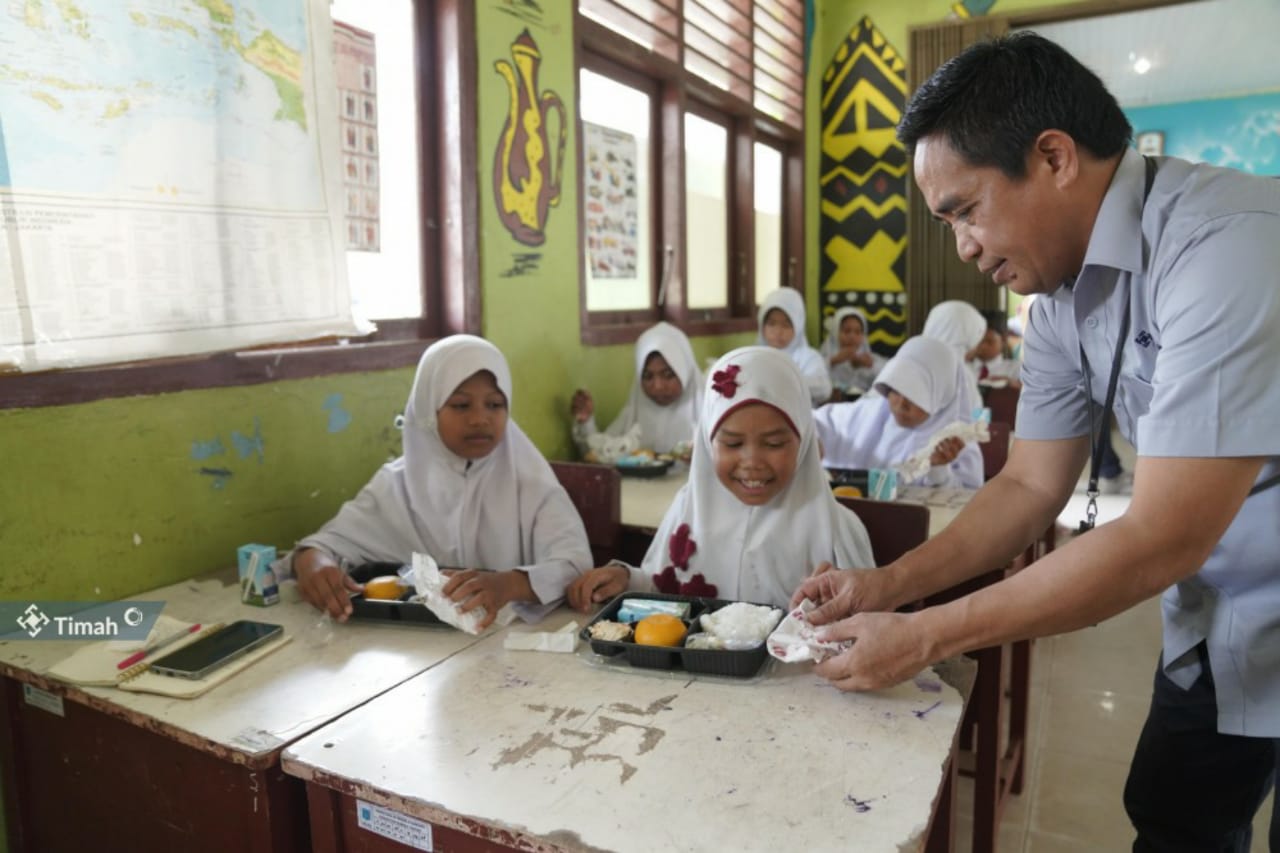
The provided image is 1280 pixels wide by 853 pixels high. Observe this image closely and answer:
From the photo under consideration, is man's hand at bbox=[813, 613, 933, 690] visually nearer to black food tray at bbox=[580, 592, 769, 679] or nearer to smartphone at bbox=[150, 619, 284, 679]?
black food tray at bbox=[580, 592, 769, 679]

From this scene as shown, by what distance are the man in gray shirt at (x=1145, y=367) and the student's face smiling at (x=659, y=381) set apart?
2.58 m

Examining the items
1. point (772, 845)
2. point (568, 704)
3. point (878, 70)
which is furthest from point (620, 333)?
point (878, 70)

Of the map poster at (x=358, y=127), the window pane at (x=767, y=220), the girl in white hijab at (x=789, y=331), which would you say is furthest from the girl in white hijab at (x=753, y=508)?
the window pane at (x=767, y=220)

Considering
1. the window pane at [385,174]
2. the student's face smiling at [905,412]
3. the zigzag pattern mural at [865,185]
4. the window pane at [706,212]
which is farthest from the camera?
the zigzag pattern mural at [865,185]

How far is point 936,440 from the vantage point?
312 cm

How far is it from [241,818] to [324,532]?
88 cm

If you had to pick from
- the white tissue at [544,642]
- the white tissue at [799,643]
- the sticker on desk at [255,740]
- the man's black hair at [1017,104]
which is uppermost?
the man's black hair at [1017,104]

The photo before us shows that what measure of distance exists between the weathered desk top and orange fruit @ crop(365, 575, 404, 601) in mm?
64

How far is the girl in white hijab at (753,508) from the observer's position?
1.93 meters

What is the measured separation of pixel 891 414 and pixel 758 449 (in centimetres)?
193

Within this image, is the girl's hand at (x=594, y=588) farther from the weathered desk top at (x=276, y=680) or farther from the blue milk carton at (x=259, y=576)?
the blue milk carton at (x=259, y=576)

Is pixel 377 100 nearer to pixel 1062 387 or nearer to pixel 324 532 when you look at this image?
pixel 324 532

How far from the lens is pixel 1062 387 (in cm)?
153

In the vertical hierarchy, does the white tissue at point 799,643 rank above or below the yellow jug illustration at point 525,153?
below
